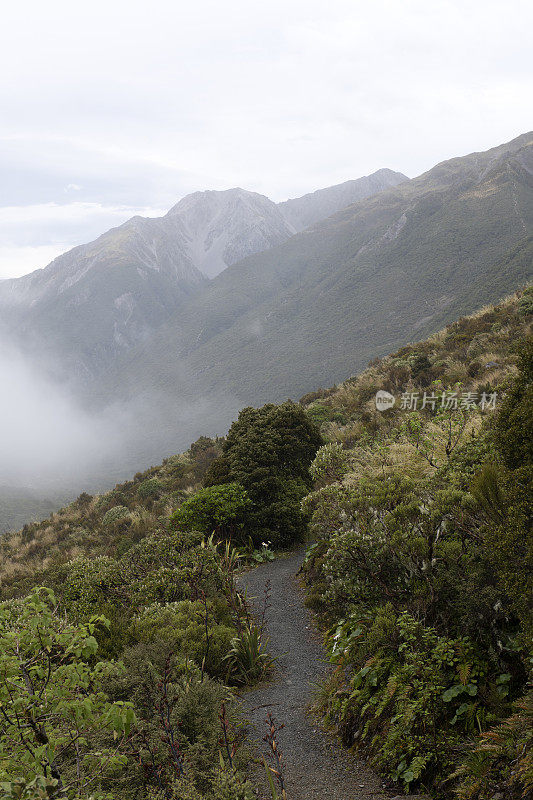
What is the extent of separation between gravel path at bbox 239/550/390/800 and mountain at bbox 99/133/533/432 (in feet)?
214

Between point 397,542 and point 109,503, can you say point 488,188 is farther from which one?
point 397,542

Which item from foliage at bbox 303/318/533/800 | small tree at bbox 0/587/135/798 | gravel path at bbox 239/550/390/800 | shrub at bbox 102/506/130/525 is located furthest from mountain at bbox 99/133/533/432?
small tree at bbox 0/587/135/798

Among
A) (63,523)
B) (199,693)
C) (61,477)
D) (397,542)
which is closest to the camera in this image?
(199,693)

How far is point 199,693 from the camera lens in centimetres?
414

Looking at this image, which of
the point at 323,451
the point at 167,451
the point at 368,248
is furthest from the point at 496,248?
the point at 323,451

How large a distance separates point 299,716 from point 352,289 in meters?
109

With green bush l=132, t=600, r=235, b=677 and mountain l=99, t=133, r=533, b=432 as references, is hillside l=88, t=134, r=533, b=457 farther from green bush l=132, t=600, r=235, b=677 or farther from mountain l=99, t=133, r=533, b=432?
green bush l=132, t=600, r=235, b=677

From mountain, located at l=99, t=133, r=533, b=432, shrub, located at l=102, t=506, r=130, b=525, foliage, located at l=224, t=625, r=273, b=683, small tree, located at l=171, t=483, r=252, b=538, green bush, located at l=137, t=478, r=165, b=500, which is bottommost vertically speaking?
shrub, located at l=102, t=506, r=130, b=525

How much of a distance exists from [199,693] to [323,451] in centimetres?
522

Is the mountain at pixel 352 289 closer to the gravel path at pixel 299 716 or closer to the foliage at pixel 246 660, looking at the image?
the gravel path at pixel 299 716

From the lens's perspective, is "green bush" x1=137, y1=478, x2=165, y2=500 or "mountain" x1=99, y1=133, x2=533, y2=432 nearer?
"green bush" x1=137, y1=478, x2=165, y2=500

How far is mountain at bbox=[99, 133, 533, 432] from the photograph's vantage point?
270 ft

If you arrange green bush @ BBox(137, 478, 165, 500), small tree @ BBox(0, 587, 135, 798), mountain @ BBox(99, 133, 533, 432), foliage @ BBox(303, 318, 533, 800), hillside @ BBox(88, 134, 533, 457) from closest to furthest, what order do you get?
1. small tree @ BBox(0, 587, 135, 798)
2. foliage @ BBox(303, 318, 533, 800)
3. green bush @ BBox(137, 478, 165, 500)
4. mountain @ BBox(99, 133, 533, 432)
5. hillside @ BBox(88, 134, 533, 457)

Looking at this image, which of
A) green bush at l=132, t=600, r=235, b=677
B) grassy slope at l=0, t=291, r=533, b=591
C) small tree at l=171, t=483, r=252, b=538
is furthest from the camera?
grassy slope at l=0, t=291, r=533, b=591
